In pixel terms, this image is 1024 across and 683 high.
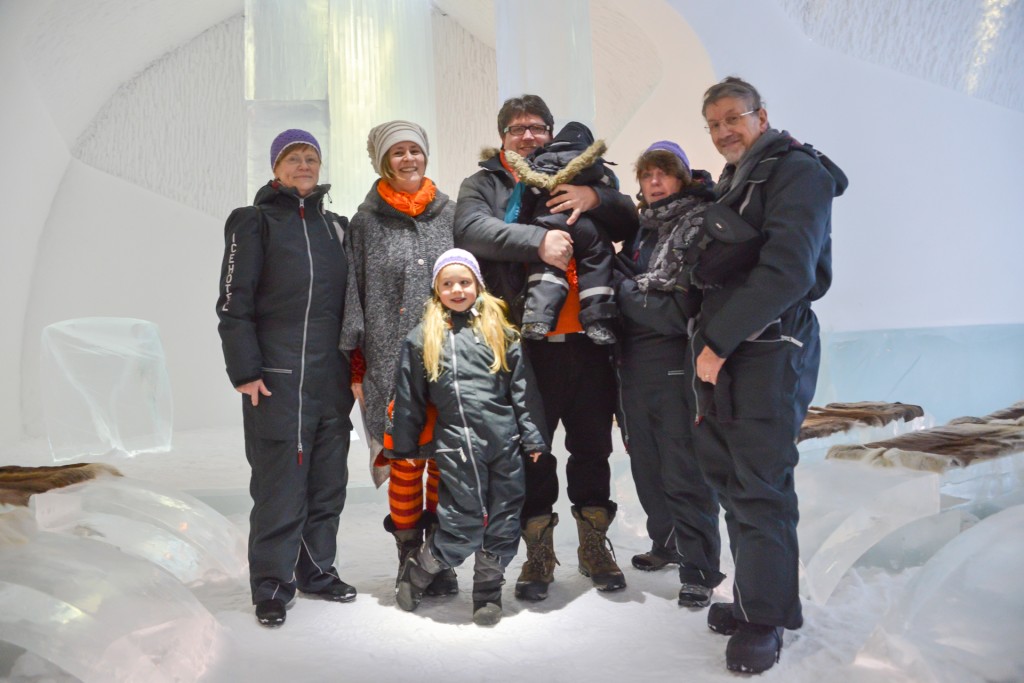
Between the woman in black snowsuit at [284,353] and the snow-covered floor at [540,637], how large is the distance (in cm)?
21

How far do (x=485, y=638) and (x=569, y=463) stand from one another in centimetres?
62

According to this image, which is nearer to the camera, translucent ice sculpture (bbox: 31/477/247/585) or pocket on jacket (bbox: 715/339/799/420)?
pocket on jacket (bbox: 715/339/799/420)

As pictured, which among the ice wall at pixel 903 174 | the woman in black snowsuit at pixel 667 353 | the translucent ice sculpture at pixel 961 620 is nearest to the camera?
the translucent ice sculpture at pixel 961 620

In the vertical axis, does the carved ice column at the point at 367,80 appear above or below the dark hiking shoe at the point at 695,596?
above

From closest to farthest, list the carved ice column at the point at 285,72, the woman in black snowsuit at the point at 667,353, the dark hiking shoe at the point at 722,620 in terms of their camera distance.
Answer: the dark hiking shoe at the point at 722,620 < the woman in black snowsuit at the point at 667,353 < the carved ice column at the point at 285,72

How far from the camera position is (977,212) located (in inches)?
217

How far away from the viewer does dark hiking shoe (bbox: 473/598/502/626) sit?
2396 mm

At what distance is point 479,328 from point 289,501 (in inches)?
29.8

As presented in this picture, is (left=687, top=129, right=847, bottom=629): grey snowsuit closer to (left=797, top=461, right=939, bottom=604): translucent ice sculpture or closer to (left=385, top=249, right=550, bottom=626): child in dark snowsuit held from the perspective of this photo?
(left=797, top=461, right=939, bottom=604): translucent ice sculpture

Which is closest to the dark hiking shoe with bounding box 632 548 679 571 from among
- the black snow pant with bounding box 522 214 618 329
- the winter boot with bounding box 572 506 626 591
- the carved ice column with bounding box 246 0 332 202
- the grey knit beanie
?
the winter boot with bounding box 572 506 626 591

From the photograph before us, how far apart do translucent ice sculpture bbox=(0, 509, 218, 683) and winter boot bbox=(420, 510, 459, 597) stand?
2.16 feet

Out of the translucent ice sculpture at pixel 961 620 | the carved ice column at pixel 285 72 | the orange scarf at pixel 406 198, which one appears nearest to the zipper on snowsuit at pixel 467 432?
the orange scarf at pixel 406 198

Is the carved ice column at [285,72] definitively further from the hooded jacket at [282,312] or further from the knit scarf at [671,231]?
the knit scarf at [671,231]

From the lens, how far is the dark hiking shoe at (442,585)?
8.74 ft
